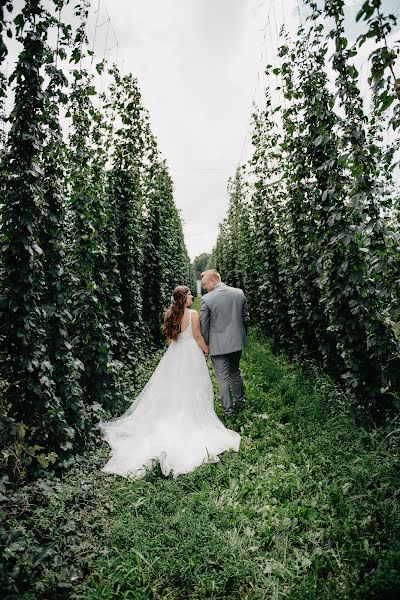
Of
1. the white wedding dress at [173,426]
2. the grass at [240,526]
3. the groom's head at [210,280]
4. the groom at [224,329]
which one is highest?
the groom's head at [210,280]

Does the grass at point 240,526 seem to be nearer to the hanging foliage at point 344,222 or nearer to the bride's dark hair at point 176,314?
the hanging foliage at point 344,222

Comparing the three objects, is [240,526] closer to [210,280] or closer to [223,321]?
[223,321]

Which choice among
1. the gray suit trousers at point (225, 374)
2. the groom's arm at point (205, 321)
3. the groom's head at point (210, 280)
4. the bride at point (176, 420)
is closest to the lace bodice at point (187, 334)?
the bride at point (176, 420)

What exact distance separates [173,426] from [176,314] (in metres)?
1.53

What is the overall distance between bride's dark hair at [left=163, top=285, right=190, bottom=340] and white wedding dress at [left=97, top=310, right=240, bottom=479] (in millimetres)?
131

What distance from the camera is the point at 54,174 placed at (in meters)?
4.11

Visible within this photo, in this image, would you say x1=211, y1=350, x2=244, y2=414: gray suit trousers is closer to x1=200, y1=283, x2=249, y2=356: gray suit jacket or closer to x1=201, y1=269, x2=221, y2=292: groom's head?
x1=200, y1=283, x2=249, y2=356: gray suit jacket

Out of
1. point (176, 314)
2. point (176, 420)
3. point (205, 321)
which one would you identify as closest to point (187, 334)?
point (176, 314)

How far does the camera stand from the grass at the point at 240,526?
8.62ft

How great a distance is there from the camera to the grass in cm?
263

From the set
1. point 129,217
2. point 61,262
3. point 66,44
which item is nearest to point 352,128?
point 66,44

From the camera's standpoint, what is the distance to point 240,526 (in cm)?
326

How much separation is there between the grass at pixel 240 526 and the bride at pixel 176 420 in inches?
8.6

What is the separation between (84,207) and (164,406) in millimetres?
2818
